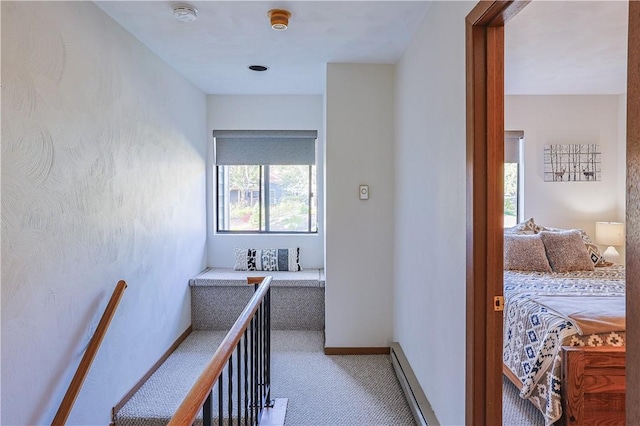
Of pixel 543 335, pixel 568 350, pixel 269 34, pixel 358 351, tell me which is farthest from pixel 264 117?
pixel 568 350

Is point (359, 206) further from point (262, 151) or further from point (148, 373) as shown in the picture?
point (148, 373)

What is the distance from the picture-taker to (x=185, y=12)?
212cm

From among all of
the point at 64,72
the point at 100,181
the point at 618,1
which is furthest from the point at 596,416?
the point at 64,72

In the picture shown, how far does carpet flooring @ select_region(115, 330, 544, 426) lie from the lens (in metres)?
2.31

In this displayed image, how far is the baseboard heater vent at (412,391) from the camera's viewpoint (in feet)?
6.81

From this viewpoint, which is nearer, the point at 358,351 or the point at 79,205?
the point at 79,205

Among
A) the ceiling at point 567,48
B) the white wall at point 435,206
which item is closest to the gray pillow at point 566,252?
the ceiling at point 567,48

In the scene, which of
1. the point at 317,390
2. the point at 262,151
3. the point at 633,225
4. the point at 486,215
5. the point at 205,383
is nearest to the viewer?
the point at 633,225

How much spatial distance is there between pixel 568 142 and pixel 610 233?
3.69 ft

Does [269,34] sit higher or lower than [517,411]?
higher

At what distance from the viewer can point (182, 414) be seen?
3.08ft

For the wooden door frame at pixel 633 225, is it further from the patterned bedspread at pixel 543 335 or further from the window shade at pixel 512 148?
the window shade at pixel 512 148

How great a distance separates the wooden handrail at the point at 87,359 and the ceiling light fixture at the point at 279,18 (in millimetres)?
1853

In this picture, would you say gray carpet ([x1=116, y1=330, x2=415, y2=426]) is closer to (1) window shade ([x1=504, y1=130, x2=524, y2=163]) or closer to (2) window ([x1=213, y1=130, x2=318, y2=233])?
(2) window ([x1=213, y1=130, x2=318, y2=233])
